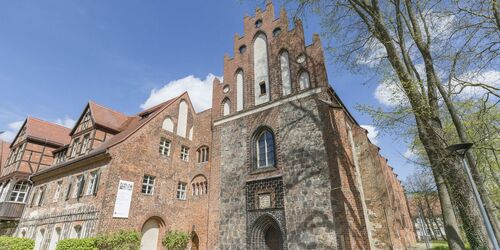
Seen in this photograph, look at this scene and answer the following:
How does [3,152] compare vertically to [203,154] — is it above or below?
above

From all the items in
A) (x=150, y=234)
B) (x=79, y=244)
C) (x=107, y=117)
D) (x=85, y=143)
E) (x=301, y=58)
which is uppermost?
(x=301, y=58)

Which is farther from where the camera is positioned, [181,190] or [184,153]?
[184,153]

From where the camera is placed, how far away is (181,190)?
664 inches

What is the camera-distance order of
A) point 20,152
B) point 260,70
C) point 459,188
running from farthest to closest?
point 20,152
point 260,70
point 459,188

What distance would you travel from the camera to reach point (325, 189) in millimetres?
11094

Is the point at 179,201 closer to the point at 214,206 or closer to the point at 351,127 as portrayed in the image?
the point at 214,206

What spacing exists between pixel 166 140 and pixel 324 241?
37.2 ft

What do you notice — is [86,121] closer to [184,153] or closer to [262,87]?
[184,153]

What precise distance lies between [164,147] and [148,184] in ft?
8.85

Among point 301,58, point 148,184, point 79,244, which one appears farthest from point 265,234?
point 301,58

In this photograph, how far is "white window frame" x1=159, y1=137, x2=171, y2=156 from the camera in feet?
54.3

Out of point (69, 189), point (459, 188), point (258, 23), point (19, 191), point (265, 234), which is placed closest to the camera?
point (459, 188)

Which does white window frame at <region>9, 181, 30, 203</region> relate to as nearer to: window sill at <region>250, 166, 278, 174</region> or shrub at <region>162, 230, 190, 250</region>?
shrub at <region>162, 230, 190, 250</region>

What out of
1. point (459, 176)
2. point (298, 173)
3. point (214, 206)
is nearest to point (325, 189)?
point (298, 173)
